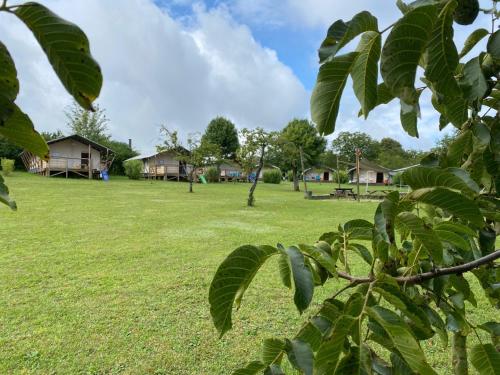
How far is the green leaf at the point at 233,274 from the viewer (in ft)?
2.00

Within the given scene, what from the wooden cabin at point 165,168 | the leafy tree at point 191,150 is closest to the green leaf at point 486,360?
the leafy tree at point 191,150

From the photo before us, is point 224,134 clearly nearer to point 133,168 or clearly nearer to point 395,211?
point 133,168

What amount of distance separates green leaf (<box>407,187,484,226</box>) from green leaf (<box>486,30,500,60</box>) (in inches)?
9.3

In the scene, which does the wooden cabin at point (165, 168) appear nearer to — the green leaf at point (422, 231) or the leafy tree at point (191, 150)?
the leafy tree at point (191, 150)

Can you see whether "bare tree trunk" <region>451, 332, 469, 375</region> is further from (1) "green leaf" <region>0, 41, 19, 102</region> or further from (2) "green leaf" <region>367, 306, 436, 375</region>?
(1) "green leaf" <region>0, 41, 19, 102</region>

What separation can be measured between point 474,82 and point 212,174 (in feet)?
109

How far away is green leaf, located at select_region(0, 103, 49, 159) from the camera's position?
46cm

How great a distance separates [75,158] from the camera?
2853 cm

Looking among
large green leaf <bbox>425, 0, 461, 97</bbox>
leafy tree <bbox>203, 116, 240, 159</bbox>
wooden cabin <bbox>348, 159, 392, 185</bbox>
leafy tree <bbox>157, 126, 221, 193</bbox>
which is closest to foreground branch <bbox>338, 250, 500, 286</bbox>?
large green leaf <bbox>425, 0, 461, 97</bbox>

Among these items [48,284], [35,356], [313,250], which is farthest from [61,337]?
[313,250]

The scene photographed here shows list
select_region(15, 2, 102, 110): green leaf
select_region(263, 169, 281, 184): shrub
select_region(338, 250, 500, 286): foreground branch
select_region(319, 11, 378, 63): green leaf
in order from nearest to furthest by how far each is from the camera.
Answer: select_region(15, 2, 102, 110): green leaf, select_region(319, 11, 378, 63): green leaf, select_region(338, 250, 500, 286): foreground branch, select_region(263, 169, 281, 184): shrub

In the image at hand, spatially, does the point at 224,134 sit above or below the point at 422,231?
above

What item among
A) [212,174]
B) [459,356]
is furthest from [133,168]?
[459,356]

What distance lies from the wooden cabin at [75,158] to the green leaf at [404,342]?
30.2 meters
